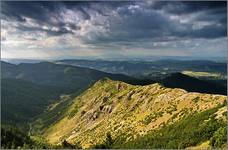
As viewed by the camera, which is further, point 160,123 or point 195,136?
point 160,123

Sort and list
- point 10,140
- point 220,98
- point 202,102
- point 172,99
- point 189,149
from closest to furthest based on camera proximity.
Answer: point 10,140, point 189,149, point 220,98, point 202,102, point 172,99

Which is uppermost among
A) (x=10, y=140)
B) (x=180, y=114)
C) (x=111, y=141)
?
(x=10, y=140)

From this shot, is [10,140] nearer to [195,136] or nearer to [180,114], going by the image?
[195,136]

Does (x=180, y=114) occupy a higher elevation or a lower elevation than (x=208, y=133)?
lower

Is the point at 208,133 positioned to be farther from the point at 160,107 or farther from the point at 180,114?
the point at 160,107

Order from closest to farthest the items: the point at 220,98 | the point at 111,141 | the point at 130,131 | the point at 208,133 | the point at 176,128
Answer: the point at 208,133 < the point at 176,128 < the point at 220,98 < the point at 111,141 < the point at 130,131

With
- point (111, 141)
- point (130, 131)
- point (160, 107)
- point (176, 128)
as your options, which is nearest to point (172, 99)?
point (160, 107)

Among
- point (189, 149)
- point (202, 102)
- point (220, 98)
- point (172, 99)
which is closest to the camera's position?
point (189, 149)

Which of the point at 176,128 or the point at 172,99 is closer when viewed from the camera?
the point at 176,128

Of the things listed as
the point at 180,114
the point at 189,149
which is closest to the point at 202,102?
the point at 180,114
